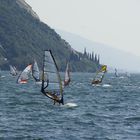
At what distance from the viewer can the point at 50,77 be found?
5088 centimetres

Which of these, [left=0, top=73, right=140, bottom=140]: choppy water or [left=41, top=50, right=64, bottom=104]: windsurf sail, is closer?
[left=0, top=73, right=140, bottom=140]: choppy water

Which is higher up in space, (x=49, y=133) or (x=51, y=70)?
(x=51, y=70)

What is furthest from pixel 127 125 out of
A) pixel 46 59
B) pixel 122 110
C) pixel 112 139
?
pixel 122 110

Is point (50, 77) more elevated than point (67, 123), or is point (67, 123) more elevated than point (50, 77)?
point (50, 77)

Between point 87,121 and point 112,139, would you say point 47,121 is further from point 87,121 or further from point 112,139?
point 112,139

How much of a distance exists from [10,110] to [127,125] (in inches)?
661

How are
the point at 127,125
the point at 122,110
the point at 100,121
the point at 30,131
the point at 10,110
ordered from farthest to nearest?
the point at 122,110 < the point at 10,110 < the point at 100,121 < the point at 127,125 < the point at 30,131

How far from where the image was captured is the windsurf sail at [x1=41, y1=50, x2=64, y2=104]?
162 ft

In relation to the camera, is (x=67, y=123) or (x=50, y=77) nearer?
(x=67, y=123)

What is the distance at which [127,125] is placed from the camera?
46.0 metres

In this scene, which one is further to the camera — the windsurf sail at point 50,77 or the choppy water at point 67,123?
the windsurf sail at point 50,77

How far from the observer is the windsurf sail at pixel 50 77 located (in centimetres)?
4944

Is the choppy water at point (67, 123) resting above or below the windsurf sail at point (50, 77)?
below

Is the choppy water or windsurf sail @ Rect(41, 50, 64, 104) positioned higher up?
windsurf sail @ Rect(41, 50, 64, 104)
